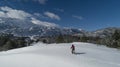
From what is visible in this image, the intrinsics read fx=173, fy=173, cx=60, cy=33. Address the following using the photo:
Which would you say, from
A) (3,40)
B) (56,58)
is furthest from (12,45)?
(56,58)

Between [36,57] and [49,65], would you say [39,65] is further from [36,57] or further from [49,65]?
[36,57]

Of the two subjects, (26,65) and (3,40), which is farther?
(3,40)

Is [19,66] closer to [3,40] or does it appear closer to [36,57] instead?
[36,57]

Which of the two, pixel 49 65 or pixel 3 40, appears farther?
pixel 3 40

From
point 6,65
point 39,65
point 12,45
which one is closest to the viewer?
point 39,65

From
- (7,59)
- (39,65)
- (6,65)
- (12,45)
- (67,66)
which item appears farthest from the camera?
(12,45)

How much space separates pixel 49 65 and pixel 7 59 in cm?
869

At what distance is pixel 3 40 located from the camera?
10256 centimetres

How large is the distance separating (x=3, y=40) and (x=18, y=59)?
8279 centimetres

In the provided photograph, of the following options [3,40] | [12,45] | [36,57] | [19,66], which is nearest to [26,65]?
[19,66]

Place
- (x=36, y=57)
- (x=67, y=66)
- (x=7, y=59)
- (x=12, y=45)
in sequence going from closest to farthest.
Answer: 1. (x=67, y=66)
2. (x=36, y=57)
3. (x=7, y=59)
4. (x=12, y=45)

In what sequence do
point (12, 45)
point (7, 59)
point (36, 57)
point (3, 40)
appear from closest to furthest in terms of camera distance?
point (36, 57) < point (7, 59) < point (12, 45) < point (3, 40)

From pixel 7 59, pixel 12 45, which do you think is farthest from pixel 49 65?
pixel 12 45

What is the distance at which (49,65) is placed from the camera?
66.2 ft
